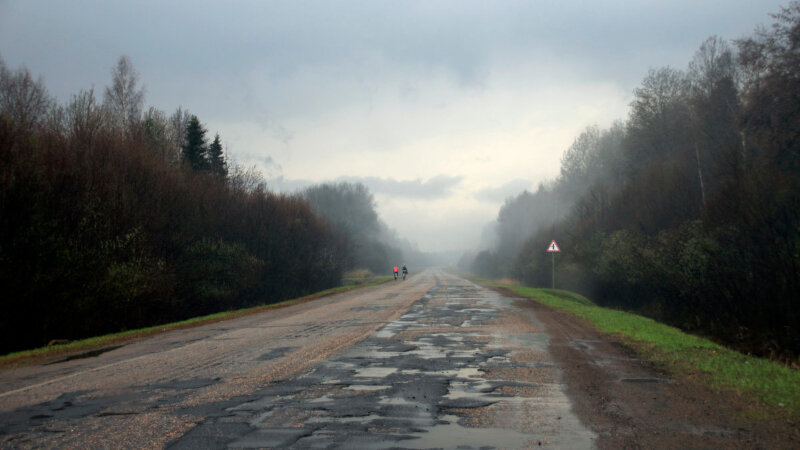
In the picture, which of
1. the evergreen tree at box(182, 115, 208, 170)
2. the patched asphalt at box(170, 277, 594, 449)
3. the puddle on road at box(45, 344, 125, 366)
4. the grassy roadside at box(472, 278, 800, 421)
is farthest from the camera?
the evergreen tree at box(182, 115, 208, 170)

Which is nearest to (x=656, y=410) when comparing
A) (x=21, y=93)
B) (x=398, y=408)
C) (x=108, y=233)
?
(x=398, y=408)

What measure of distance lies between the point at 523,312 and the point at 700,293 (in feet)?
19.2

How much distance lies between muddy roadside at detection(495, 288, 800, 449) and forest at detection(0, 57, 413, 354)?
14.0 meters

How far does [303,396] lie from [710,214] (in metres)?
16.9

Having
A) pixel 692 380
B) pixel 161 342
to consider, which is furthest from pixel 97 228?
pixel 692 380

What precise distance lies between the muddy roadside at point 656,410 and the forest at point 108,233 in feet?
45.9

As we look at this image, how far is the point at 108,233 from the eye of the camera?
18.1 m

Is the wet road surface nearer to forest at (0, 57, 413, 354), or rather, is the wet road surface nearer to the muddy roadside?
the muddy roadside

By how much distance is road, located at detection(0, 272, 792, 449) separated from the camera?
16.0 ft

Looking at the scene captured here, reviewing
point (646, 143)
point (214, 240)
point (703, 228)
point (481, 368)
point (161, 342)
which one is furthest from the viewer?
point (646, 143)

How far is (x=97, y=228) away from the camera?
17.5 meters

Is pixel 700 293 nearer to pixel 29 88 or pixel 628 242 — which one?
pixel 628 242

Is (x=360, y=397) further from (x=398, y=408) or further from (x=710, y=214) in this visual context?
(x=710, y=214)

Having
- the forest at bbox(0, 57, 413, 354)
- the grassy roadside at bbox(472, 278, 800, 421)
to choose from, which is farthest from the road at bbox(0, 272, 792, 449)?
the forest at bbox(0, 57, 413, 354)
